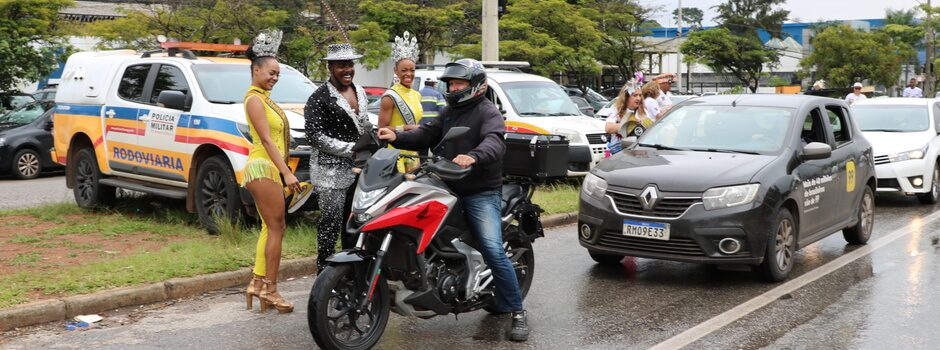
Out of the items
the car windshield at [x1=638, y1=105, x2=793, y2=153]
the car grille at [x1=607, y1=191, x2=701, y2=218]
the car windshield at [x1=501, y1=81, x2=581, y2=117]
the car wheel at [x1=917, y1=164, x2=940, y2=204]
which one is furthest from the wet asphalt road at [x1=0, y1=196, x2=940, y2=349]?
the car windshield at [x1=501, y1=81, x2=581, y2=117]

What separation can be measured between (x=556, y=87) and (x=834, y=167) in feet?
25.6

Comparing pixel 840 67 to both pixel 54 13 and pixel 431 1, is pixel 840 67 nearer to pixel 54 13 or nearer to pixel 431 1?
pixel 431 1

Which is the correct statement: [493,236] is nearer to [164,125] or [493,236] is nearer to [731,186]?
[731,186]

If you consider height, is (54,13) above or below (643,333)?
above

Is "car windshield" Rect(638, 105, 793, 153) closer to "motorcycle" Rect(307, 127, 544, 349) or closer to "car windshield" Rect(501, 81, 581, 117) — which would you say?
"motorcycle" Rect(307, 127, 544, 349)

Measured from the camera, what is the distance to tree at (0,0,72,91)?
77.0 feet

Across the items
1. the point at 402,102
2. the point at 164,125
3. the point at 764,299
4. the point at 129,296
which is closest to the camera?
the point at 129,296

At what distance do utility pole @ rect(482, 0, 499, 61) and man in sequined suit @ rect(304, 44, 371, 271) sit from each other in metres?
10.7

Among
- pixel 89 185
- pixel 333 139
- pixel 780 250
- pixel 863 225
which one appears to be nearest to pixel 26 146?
pixel 89 185

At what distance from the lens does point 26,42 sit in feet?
78.4

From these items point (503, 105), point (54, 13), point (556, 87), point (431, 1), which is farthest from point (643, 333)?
point (431, 1)

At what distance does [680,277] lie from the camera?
8539mm

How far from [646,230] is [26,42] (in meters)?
20.3

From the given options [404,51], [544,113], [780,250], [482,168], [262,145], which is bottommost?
[780,250]
